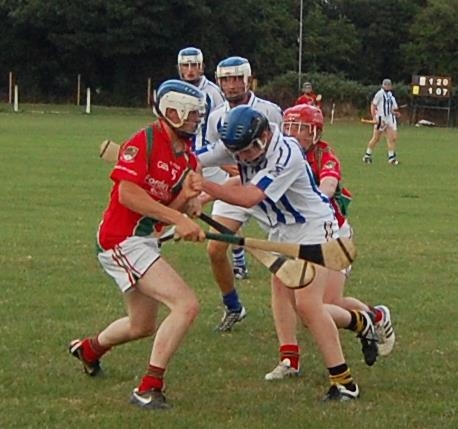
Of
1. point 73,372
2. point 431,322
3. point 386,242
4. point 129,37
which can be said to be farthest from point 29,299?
point 129,37

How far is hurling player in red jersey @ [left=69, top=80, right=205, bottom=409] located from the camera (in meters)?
6.79

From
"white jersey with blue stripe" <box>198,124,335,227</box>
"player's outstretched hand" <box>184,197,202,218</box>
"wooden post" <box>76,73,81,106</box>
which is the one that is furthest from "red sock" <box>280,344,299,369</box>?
"wooden post" <box>76,73,81,106</box>

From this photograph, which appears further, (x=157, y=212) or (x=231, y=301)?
(x=231, y=301)

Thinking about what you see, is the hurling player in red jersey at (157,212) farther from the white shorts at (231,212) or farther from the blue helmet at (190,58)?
the blue helmet at (190,58)

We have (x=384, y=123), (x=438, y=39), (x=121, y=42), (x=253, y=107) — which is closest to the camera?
(x=253, y=107)

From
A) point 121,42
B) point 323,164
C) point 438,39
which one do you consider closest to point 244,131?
point 323,164

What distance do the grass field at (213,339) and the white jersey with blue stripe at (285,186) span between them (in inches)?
42.7

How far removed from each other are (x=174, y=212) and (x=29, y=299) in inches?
144

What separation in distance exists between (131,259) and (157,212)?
385mm

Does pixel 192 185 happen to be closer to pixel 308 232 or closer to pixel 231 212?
pixel 308 232

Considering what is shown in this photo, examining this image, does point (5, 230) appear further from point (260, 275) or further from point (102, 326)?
point (102, 326)

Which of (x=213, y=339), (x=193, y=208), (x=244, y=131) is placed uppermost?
(x=244, y=131)

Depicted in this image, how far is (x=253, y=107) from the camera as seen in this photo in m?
9.19

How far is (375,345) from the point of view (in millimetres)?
7875
